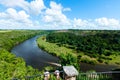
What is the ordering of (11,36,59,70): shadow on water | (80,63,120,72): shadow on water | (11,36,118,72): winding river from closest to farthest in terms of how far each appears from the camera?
(11,36,118,72): winding river, (80,63,120,72): shadow on water, (11,36,59,70): shadow on water

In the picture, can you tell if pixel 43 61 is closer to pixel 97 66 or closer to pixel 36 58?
pixel 36 58

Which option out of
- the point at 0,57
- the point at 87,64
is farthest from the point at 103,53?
the point at 0,57

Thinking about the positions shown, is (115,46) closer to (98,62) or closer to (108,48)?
(108,48)

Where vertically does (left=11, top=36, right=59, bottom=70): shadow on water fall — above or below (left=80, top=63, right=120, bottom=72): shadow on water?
above

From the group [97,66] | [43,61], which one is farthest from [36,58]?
[97,66]

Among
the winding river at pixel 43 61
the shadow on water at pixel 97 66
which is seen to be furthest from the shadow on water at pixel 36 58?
the shadow on water at pixel 97 66

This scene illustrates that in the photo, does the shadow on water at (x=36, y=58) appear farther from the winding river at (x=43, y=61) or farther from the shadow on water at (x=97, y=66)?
the shadow on water at (x=97, y=66)

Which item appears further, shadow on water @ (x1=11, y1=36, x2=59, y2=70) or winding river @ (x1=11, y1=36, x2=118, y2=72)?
shadow on water @ (x1=11, y1=36, x2=59, y2=70)

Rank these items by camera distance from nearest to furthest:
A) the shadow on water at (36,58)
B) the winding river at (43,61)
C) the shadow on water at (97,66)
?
1. the winding river at (43,61)
2. the shadow on water at (97,66)
3. the shadow on water at (36,58)

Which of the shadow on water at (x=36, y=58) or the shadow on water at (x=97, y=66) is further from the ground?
the shadow on water at (x=36, y=58)

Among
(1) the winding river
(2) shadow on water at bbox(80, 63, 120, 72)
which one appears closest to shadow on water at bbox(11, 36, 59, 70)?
(1) the winding river

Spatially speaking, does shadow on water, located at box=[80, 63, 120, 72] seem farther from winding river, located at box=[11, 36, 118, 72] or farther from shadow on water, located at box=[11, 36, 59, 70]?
shadow on water, located at box=[11, 36, 59, 70]
